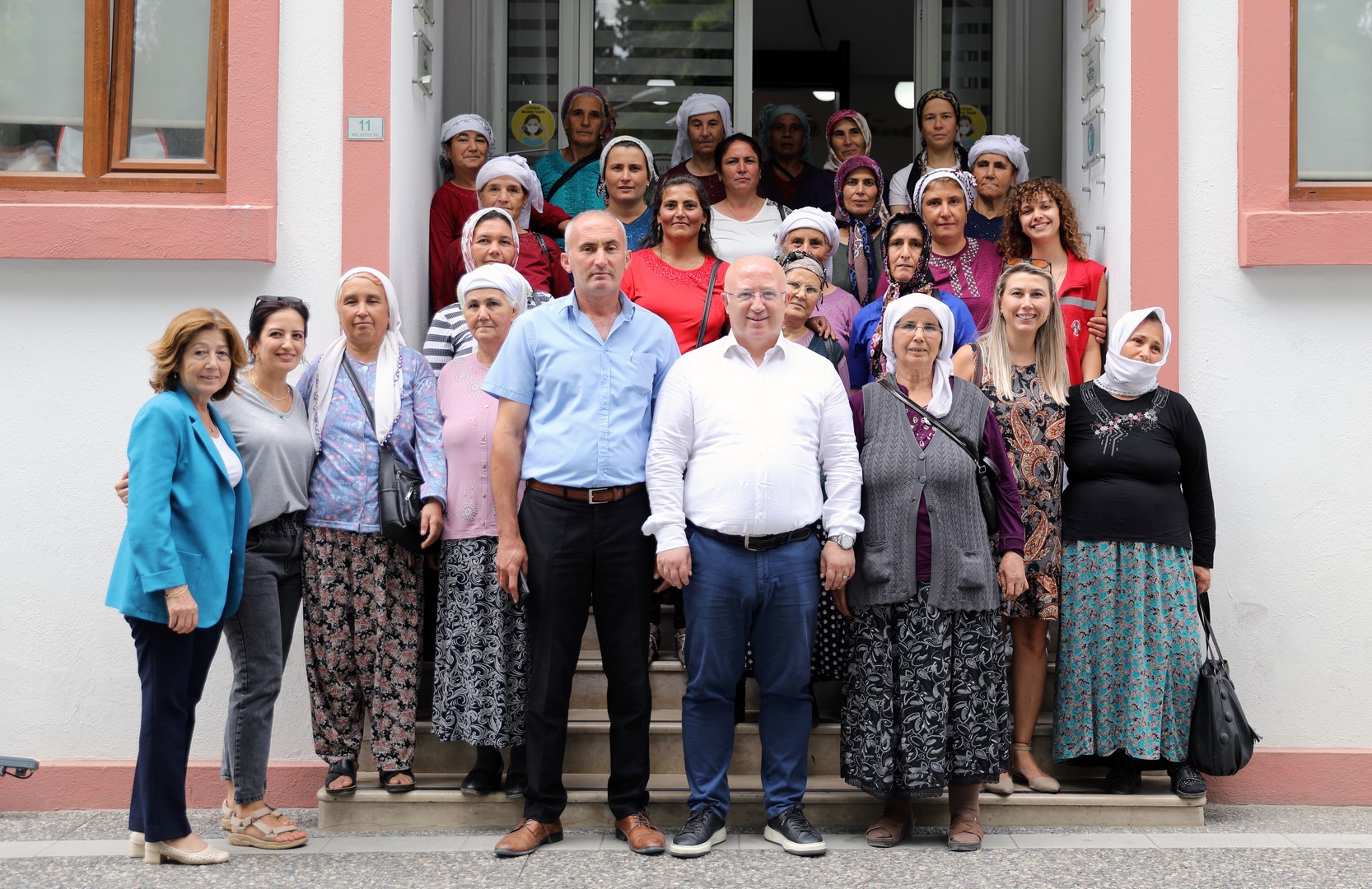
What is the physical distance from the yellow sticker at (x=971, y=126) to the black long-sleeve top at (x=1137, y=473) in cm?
294

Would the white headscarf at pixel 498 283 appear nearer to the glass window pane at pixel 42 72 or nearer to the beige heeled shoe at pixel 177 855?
the glass window pane at pixel 42 72

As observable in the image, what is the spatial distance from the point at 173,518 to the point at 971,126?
5.10m

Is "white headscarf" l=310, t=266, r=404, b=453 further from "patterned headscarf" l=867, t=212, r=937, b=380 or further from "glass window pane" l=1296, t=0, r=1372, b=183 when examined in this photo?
"glass window pane" l=1296, t=0, r=1372, b=183

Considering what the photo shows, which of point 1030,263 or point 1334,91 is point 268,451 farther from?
point 1334,91

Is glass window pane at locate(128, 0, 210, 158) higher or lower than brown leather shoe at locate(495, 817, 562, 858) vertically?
higher

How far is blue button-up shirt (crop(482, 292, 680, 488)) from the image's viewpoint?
177 inches

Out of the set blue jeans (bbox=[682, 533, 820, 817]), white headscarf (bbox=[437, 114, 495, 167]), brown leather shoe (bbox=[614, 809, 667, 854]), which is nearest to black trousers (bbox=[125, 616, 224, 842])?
brown leather shoe (bbox=[614, 809, 667, 854])

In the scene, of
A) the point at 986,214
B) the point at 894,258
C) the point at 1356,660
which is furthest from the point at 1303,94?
the point at 1356,660

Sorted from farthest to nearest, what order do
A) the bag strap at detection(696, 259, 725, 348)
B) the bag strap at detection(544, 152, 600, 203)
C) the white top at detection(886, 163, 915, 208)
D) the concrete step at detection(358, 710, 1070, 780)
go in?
the bag strap at detection(544, 152, 600, 203) → the white top at detection(886, 163, 915, 208) → the bag strap at detection(696, 259, 725, 348) → the concrete step at detection(358, 710, 1070, 780)

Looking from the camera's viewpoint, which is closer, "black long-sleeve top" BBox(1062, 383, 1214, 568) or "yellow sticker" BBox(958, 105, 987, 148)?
"black long-sleeve top" BBox(1062, 383, 1214, 568)

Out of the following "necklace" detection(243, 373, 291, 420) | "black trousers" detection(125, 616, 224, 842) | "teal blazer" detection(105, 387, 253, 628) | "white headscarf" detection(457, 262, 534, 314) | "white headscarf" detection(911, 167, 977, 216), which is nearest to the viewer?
"teal blazer" detection(105, 387, 253, 628)

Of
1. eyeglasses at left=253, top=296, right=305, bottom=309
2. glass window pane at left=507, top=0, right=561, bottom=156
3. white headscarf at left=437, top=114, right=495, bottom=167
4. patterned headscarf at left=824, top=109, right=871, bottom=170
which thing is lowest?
eyeglasses at left=253, top=296, right=305, bottom=309

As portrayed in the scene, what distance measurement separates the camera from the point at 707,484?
4.48 metres

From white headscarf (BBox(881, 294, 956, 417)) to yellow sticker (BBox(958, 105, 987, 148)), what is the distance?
3252mm
